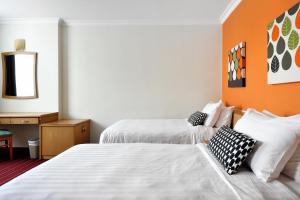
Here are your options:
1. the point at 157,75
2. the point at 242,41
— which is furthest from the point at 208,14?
the point at 157,75

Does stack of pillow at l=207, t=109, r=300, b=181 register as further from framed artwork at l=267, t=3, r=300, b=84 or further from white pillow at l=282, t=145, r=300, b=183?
framed artwork at l=267, t=3, r=300, b=84

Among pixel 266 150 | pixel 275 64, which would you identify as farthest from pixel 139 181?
pixel 275 64

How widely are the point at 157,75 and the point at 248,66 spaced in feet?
5.78

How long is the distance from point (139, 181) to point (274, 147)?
0.81 meters

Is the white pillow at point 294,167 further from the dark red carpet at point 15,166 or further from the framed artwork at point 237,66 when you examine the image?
the dark red carpet at point 15,166

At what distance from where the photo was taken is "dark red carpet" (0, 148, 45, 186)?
302 cm

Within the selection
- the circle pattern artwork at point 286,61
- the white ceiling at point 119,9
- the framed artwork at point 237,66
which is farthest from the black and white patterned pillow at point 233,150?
the white ceiling at point 119,9

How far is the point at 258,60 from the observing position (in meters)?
2.59

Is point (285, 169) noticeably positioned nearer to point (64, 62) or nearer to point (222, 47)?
point (222, 47)

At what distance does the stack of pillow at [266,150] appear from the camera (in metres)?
1.32

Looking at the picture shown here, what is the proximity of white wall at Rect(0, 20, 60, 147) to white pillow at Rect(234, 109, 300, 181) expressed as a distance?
368cm

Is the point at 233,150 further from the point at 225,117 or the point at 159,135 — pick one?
the point at 225,117

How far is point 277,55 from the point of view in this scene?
2076 mm

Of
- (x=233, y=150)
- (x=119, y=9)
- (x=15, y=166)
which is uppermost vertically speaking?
(x=119, y=9)
